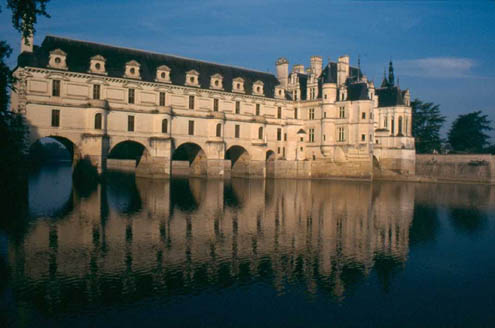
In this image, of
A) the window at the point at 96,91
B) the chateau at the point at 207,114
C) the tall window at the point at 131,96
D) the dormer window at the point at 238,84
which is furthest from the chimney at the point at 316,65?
the window at the point at 96,91

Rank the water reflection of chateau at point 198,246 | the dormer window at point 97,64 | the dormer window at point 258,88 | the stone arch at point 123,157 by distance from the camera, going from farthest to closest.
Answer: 1. the stone arch at point 123,157
2. the dormer window at point 258,88
3. the dormer window at point 97,64
4. the water reflection of chateau at point 198,246

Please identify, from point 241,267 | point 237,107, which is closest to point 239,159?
point 237,107

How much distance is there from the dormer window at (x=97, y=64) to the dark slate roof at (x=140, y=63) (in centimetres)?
60

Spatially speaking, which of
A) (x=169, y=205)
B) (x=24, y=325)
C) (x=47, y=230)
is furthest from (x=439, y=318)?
(x=169, y=205)

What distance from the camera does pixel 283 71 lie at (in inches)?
2434

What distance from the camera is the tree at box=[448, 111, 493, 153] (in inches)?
2879

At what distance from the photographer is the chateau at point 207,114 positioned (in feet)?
133

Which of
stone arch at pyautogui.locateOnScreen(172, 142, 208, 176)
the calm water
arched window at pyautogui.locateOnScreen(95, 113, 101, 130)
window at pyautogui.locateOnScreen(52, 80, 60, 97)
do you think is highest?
window at pyautogui.locateOnScreen(52, 80, 60, 97)

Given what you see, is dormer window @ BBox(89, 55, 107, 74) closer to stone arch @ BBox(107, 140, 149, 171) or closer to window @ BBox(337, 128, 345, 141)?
stone arch @ BBox(107, 140, 149, 171)

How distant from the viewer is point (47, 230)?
19.6 m

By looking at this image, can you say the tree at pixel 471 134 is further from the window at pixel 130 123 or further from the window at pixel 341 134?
the window at pixel 130 123

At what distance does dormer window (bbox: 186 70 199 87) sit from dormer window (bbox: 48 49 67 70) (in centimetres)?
1337

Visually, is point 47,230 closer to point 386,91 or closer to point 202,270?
point 202,270

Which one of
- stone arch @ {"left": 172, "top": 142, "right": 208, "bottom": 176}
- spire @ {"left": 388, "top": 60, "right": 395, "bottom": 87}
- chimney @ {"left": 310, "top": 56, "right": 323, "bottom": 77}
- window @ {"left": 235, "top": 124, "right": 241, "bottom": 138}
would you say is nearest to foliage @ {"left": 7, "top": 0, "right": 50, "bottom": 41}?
stone arch @ {"left": 172, "top": 142, "right": 208, "bottom": 176}
